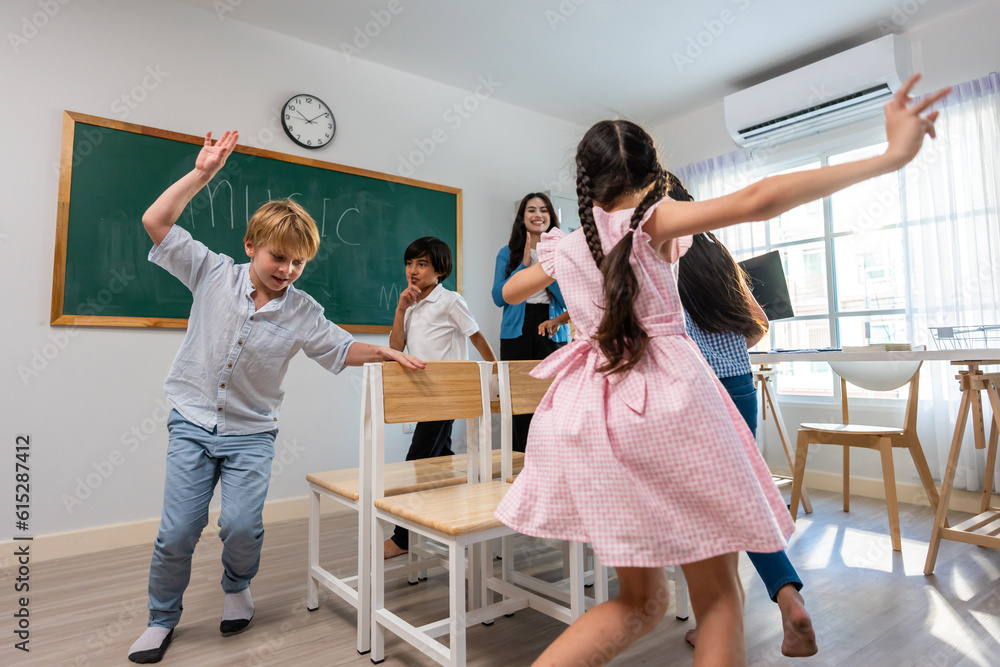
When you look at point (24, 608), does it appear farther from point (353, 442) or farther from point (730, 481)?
point (730, 481)

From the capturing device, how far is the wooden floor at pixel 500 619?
1.49 m

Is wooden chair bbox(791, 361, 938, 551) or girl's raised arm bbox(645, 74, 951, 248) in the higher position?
girl's raised arm bbox(645, 74, 951, 248)

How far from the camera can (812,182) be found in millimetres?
733

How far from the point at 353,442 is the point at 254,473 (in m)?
1.62

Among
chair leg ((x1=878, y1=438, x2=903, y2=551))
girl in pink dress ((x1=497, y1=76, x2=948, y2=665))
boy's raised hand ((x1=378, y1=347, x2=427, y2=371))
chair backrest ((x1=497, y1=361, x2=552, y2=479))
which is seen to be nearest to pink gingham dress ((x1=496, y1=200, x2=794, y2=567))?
girl in pink dress ((x1=497, y1=76, x2=948, y2=665))

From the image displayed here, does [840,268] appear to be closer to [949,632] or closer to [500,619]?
[949,632]

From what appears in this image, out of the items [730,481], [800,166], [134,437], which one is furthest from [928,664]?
[800,166]

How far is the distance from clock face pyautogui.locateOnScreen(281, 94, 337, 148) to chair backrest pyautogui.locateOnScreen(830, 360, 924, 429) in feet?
9.91

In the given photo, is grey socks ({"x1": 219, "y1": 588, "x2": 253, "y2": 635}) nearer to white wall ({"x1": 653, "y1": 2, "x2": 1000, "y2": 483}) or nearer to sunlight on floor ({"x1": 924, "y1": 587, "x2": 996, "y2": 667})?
sunlight on floor ({"x1": 924, "y1": 587, "x2": 996, "y2": 667})

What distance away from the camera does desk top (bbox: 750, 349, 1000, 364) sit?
1.94 metres

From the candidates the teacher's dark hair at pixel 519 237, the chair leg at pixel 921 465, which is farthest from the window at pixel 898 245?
the teacher's dark hair at pixel 519 237

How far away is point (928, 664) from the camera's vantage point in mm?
1407

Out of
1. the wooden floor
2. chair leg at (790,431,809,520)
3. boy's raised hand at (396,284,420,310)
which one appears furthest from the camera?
chair leg at (790,431,809,520)

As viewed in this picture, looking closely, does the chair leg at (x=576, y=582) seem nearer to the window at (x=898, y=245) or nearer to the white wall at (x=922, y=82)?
the white wall at (x=922, y=82)
